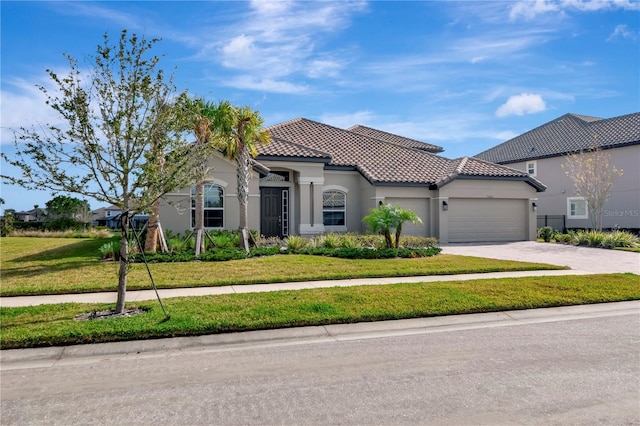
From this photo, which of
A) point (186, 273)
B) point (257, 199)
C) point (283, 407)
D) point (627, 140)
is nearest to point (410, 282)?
point (186, 273)

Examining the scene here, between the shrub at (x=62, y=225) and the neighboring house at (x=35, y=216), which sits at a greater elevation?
the neighboring house at (x=35, y=216)

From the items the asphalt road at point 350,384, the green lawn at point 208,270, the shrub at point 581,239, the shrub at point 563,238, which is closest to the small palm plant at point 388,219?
the green lawn at point 208,270

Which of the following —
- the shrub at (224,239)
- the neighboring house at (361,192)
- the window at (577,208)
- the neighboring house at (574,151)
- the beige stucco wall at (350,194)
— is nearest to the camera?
the shrub at (224,239)

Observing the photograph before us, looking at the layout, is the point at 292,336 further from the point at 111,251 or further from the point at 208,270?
the point at 111,251

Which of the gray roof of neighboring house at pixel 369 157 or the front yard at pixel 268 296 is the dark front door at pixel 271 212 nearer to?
the gray roof of neighboring house at pixel 369 157

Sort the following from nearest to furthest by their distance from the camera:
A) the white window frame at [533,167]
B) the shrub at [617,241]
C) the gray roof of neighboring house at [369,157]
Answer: the shrub at [617,241] < the gray roof of neighboring house at [369,157] < the white window frame at [533,167]

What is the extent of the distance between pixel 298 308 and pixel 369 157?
1743cm

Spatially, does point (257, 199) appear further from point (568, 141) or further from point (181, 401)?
point (568, 141)

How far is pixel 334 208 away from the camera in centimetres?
2264

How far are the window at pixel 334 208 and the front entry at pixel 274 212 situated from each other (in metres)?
1.84

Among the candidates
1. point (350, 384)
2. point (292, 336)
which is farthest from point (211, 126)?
point (350, 384)

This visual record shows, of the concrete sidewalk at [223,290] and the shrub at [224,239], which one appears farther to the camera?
the shrub at [224,239]

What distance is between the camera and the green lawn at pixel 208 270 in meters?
10.4

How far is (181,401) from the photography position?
4.59 meters
